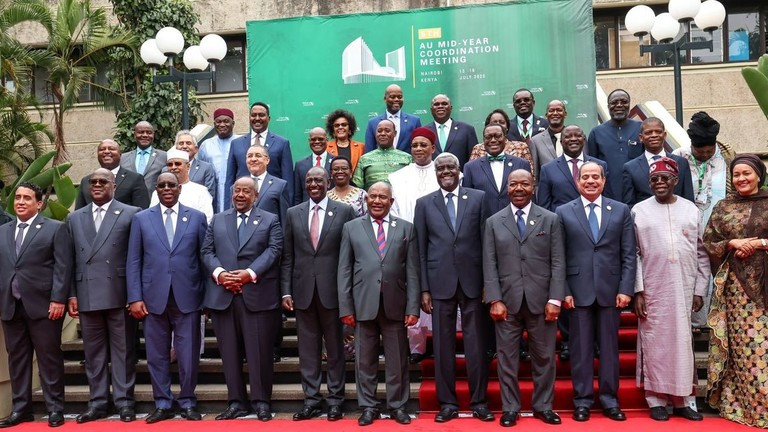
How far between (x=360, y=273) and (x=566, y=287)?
1752mm

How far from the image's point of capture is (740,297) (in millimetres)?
6570

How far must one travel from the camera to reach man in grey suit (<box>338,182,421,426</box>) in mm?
6660

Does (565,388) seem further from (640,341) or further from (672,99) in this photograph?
(672,99)

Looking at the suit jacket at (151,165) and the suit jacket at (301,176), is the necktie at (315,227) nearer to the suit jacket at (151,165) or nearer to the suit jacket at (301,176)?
the suit jacket at (301,176)

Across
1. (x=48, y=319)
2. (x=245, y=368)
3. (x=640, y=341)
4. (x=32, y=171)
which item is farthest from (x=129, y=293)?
(x=640, y=341)

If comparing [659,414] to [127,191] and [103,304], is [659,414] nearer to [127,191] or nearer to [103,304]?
[103,304]

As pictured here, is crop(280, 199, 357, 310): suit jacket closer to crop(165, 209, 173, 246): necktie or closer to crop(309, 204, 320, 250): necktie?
crop(309, 204, 320, 250): necktie

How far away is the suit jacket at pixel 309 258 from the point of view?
687 cm

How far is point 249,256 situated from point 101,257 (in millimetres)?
1371

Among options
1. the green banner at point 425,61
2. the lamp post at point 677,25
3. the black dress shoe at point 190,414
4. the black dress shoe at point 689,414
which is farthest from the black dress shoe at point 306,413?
the lamp post at point 677,25

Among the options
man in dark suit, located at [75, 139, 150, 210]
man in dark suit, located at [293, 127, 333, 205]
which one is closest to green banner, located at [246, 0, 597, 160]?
man in dark suit, located at [293, 127, 333, 205]

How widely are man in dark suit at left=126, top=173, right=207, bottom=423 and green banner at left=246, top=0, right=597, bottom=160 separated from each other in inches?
222

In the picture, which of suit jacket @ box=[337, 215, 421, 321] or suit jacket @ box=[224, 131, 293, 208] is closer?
suit jacket @ box=[337, 215, 421, 321]

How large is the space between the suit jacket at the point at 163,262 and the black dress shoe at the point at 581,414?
342cm
